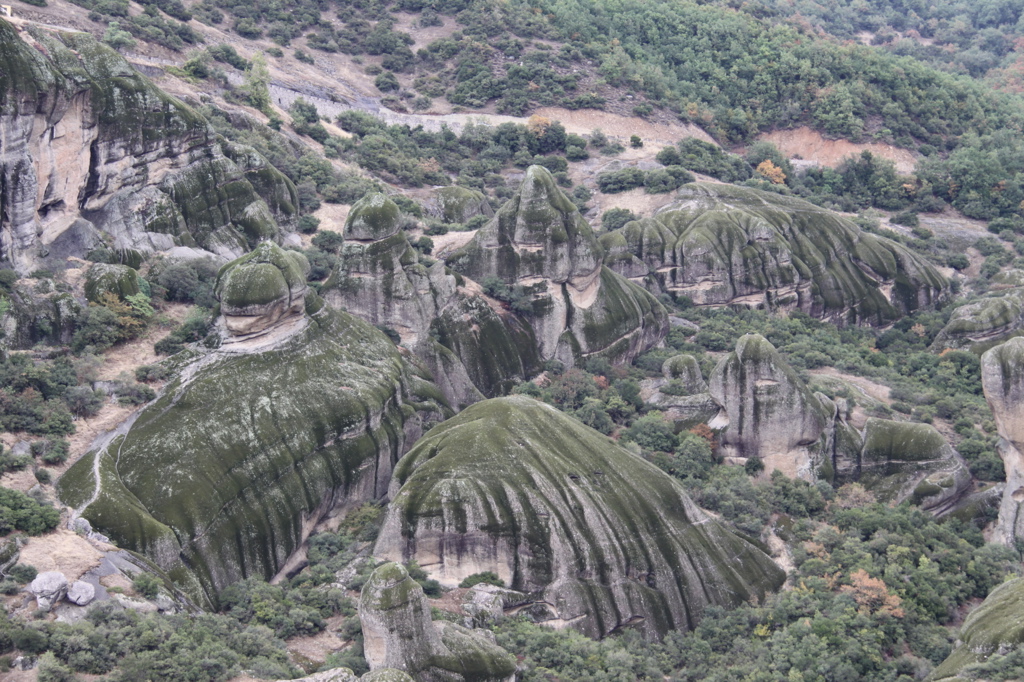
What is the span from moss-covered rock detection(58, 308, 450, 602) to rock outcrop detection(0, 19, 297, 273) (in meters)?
11.9

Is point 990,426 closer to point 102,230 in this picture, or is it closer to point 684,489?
point 684,489

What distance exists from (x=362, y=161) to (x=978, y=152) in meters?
52.5

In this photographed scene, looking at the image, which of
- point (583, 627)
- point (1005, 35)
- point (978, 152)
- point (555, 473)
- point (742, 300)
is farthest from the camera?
point (1005, 35)

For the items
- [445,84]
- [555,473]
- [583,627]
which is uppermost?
[445,84]

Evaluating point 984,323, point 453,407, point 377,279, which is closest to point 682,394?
point 453,407

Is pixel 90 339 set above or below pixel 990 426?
above

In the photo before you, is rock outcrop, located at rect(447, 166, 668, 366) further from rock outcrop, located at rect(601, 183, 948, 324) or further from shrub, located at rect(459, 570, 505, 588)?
shrub, located at rect(459, 570, 505, 588)

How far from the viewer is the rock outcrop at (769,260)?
75.4 metres

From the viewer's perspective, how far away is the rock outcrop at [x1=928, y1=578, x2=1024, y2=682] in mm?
33750

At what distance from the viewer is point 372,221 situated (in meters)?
57.8

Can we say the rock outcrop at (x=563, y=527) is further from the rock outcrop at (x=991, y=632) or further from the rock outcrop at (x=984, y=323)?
the rock outcrop at (x=984, y=323)

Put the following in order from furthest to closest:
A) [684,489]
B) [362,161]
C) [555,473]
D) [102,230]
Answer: [362,161] < [102,230] < [684,489] < [555,473]

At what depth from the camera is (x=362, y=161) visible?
84.6 m

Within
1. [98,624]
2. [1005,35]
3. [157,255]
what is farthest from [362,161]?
[1005,35]
